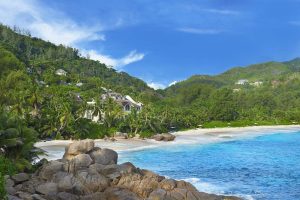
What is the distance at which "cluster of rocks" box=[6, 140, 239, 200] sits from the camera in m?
24.9

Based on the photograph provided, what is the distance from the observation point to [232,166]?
47844mm

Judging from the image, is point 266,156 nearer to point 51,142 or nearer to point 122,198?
point 51,142

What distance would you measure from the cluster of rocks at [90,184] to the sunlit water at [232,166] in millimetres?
6732

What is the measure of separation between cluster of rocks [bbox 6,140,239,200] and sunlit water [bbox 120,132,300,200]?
6732 mm

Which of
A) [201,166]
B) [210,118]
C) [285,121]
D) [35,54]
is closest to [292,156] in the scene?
[201,166]

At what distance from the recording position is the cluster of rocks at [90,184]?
24.9 metres

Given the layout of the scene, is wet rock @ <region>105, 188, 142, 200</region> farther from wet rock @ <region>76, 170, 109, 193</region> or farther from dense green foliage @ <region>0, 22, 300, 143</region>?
dense green foliage @ <region>0, 22, 300, 143</region>

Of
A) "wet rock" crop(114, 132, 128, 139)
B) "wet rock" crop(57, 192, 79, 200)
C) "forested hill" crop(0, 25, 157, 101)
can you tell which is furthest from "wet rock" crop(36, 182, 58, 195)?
"forested hill" crop(0, 25, 157, 101)

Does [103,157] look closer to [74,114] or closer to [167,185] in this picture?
[167,185]

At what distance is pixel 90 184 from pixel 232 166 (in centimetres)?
2532

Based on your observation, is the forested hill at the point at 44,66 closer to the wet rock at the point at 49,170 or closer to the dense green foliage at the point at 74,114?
the dense green foliage at the point at 74,114

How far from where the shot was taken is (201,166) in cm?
4738

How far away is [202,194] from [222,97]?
11150 cm

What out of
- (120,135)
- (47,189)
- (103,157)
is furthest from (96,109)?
(47,189)
